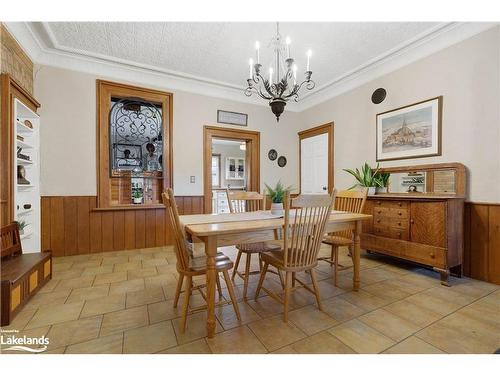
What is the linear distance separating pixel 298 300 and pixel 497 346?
1.24 metres

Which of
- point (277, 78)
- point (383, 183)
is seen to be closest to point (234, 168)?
point (277, 78)

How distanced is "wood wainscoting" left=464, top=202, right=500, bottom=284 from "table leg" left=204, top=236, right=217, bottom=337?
276 centimetres

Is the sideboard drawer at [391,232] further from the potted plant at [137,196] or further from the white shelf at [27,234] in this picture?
the white shelf at [27,234]

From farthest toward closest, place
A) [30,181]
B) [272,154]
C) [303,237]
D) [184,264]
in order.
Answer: [272,154] < [30,181] < [303,237] < [184,264]

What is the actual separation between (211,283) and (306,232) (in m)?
0.76

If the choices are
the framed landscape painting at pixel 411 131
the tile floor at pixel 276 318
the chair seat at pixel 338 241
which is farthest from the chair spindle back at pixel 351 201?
the framed landscape painting at pixel 411 131

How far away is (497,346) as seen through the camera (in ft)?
4.66

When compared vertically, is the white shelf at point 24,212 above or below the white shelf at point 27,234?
above

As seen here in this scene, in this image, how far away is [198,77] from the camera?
12.5ft

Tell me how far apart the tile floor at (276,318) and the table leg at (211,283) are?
9cm

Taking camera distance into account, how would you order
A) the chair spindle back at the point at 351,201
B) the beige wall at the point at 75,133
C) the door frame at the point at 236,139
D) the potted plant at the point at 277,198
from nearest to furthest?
the potted plant at the point at 277,198 < the chair spindle back at the point at 351,201 < the beige wall at the point at 75,133 < the door frame at the point at 236,139

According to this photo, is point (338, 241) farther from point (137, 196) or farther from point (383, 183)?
point (137, 196)

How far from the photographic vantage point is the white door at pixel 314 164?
4352 millimetres

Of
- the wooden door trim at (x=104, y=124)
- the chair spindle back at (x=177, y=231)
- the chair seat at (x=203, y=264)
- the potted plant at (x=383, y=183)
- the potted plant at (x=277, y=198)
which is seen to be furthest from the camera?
the wooden door trim at (x=104, y=124)
